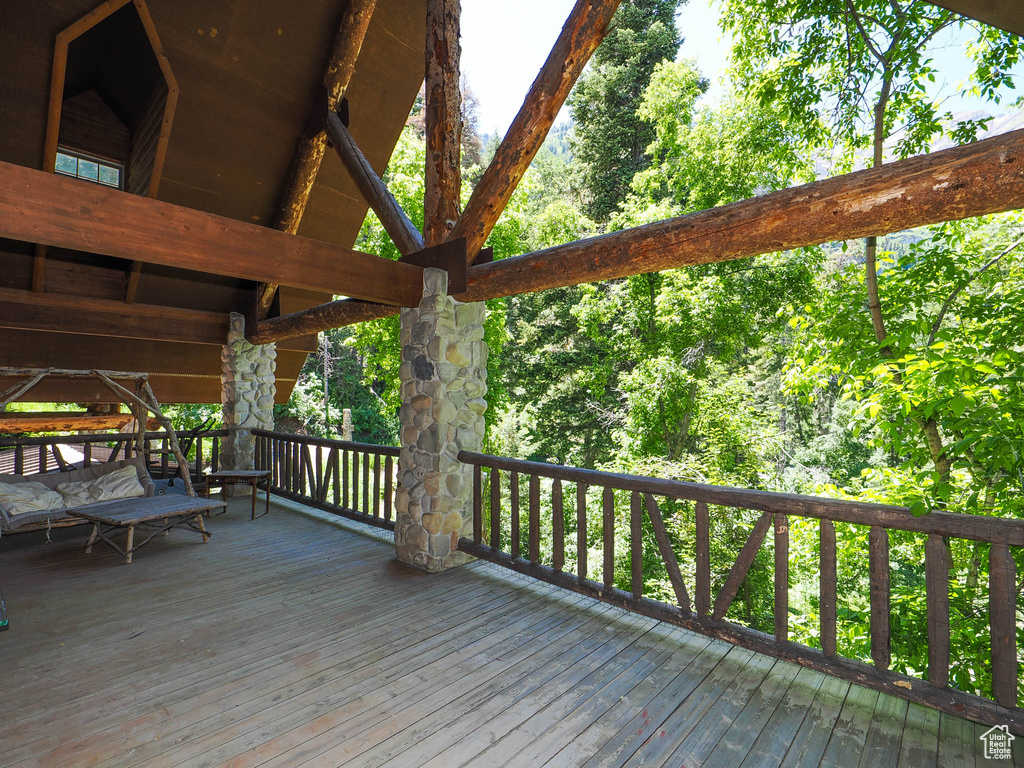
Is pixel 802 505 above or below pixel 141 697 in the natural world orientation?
above

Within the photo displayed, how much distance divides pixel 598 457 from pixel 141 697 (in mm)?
11479

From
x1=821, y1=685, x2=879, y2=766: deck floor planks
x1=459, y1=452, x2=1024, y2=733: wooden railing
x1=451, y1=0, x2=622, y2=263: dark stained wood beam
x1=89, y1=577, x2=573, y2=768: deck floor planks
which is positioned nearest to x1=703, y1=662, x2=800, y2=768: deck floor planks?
x1=459, y1=452, x2=1024, y2=733: wooden railing

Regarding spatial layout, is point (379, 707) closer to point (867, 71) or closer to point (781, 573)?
point (781, 573)

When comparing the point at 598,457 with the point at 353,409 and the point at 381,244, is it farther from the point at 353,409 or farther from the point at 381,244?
the point at 353,409

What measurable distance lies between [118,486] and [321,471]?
196 cm

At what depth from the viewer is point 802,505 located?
2.48 m

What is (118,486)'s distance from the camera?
509cm

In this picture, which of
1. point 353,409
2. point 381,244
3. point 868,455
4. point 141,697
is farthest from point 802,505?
point 353,409

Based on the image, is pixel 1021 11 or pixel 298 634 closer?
pixel 1021 11

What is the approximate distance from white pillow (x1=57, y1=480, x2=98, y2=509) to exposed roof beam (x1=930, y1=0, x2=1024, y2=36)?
6727 millimetres

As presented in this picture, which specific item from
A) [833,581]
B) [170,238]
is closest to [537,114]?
[170,238]

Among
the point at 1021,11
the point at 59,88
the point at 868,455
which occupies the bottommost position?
the point at 868,455

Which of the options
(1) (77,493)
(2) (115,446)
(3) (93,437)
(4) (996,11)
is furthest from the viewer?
(2) (115,446)

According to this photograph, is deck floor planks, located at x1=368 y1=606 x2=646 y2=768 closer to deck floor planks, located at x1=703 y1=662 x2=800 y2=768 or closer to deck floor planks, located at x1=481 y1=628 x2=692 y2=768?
deck floor planks, located at x1=481 y1=628 x2=692 y2=768
